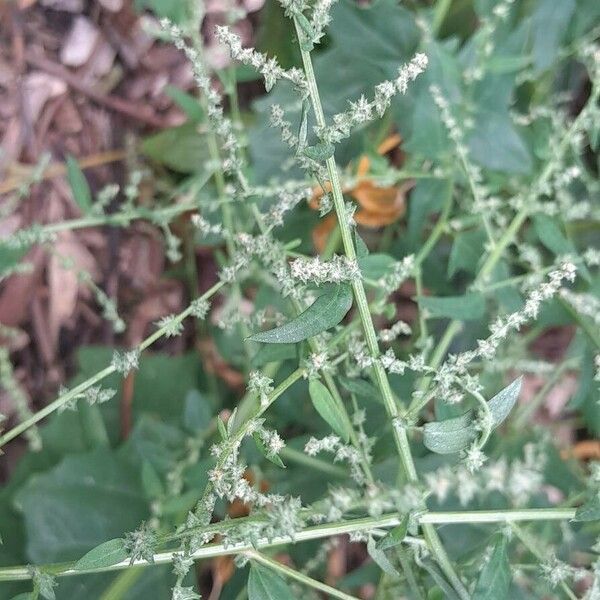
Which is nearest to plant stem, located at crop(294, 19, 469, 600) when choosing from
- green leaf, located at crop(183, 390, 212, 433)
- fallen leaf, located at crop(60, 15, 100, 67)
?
green leaf, located at crop(183, 390, 212, 433)

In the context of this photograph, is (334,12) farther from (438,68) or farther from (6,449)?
(6,449)

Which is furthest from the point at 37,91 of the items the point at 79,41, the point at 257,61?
the point at 257,61

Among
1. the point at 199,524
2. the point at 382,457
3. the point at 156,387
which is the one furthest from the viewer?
the point at 156,387

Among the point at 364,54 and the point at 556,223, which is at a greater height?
the point at 364,54

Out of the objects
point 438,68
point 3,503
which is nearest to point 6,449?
point 3,503

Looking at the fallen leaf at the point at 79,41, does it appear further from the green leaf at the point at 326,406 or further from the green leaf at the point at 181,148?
the green leaf at the point at 326,406

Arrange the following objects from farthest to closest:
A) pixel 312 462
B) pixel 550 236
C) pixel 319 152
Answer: pixel 312 462
pixel 550 236
pixel 319 152

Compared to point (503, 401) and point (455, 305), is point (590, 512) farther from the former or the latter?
point (455, 305)
